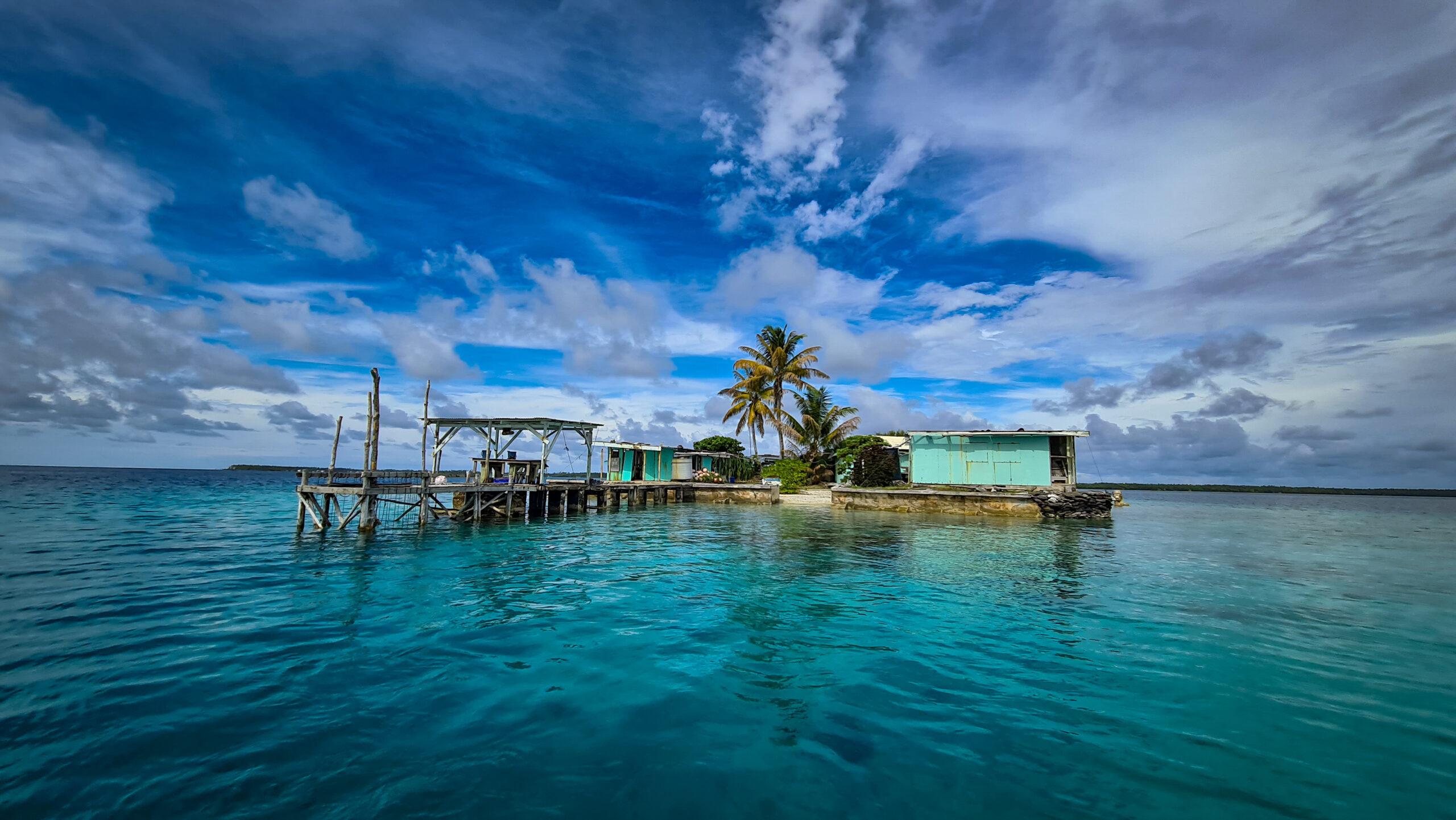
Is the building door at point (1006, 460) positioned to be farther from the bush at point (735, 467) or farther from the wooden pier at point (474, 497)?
the bush at point (735, 467)

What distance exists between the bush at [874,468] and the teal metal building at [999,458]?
4182mm

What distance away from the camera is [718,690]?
6.96 metres

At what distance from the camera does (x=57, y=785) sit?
479cm

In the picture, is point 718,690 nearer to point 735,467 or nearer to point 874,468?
point 874,468

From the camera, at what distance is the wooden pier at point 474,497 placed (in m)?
21.6

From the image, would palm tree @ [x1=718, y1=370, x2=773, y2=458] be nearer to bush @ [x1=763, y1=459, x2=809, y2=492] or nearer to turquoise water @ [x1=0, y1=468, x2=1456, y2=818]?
bush @ [x1=763, y1=459, x2=809, y2=492]

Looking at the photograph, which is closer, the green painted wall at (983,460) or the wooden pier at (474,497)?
the wooden pier at (474,497)

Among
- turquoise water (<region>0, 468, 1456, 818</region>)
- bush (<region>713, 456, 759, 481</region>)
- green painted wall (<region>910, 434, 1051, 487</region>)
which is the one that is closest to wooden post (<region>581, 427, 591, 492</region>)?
turquoise water (<region>0, 468, 1456, 818</region>)

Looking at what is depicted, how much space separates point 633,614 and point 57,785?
693cm

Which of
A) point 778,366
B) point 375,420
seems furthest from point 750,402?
point 375,420

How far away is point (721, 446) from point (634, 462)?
1300 cm

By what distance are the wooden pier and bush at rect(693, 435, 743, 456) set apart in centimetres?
1023

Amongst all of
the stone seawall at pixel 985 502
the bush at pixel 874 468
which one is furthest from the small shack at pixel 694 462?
the stone seawall at pixel 985 502

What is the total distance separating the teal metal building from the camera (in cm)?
3256
